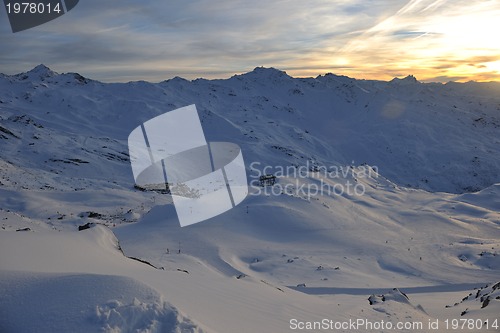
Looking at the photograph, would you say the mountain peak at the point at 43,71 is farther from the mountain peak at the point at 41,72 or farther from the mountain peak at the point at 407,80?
the mountain peak at the point at 407,80

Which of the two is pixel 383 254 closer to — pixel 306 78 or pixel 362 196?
pixel 362 196

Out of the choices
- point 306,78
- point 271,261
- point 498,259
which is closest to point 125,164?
point 271,261

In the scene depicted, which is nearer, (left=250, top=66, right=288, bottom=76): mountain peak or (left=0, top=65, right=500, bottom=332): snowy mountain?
(left=0, top=65, right=500, bottom=332): snowy mountain

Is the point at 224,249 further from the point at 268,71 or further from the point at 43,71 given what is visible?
the point at 268,71

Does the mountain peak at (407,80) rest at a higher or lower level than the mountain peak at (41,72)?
lower

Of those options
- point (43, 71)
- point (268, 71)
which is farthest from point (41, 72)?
point (268, 71)

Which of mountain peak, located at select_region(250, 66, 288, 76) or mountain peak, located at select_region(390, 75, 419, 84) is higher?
mountain peak, located at select_region(250, 66, 288, 76)

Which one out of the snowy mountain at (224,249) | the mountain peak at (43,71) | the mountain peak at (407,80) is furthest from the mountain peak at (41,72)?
the mountain peak at (407,80)

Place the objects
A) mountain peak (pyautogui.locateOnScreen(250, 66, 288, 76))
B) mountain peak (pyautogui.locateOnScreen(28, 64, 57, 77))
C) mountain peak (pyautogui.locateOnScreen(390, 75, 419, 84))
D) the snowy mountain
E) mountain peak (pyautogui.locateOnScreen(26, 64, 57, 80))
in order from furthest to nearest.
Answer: mountain peak (pyautogui.locateOnScreen(390, 75, 419, 84)) → mountain peak (pyautogui.locateOnScreen(250, 66, 288, 76)) → mountain peak (pyautogui.locateOnScreen(28, 64, 57, 77)) → mountain peak (pyautogui.locateOnScreen(26, 64, 57, 80)) → the snowy mountain

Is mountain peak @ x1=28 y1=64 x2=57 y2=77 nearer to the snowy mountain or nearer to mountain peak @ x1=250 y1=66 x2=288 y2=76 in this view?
the snowy mountain

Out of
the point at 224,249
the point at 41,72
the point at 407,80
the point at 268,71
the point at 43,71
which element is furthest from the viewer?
the point at 407,80

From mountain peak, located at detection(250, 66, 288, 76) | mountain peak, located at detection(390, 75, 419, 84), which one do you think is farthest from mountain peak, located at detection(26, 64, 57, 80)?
mountain peak, located at detection(390, 75, 419, 84)

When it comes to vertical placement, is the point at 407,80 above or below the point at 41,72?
below

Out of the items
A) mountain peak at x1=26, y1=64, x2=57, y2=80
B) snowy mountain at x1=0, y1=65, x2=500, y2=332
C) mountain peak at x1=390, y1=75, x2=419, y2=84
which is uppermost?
mountain peak at x1=26, y1=64, x2=57, y2=80
